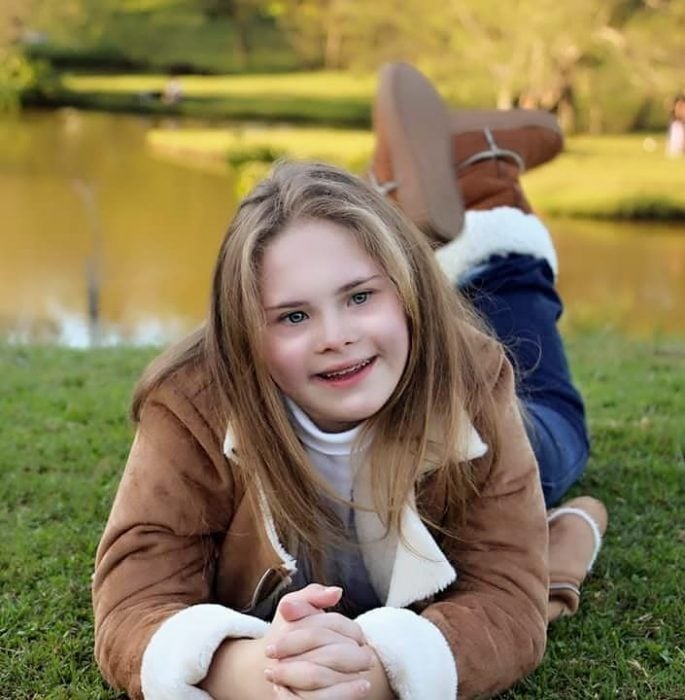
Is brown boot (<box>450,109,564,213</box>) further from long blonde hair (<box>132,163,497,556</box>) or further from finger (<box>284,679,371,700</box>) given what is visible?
finger (<box>284,679,371,700</box>)

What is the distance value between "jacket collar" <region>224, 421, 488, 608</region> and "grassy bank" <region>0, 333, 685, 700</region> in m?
0.25

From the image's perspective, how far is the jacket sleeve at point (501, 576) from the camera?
166cm

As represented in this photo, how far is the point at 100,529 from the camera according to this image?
249 cm

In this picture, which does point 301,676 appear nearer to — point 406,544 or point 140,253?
point 406,544

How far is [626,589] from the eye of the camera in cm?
219

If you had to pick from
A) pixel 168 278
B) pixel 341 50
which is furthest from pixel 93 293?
pixel 341 50

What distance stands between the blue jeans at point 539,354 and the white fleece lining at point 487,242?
0.09 feet

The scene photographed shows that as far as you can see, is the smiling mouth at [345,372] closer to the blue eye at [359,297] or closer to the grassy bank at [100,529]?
the blue eye at [359,297]

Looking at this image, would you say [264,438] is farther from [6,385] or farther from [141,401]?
[6,385]

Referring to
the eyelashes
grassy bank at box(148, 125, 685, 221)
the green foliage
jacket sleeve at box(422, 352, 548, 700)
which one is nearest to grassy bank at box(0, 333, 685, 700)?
jacket sleeve at box(422, 352, 548, 700)

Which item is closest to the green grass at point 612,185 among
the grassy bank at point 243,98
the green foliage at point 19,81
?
the grassy bank at point 243,98

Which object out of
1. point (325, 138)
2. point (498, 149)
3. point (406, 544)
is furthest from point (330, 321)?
point (325, 138)

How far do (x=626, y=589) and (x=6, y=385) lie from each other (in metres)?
2.43

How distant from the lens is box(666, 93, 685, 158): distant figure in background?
19531mm
